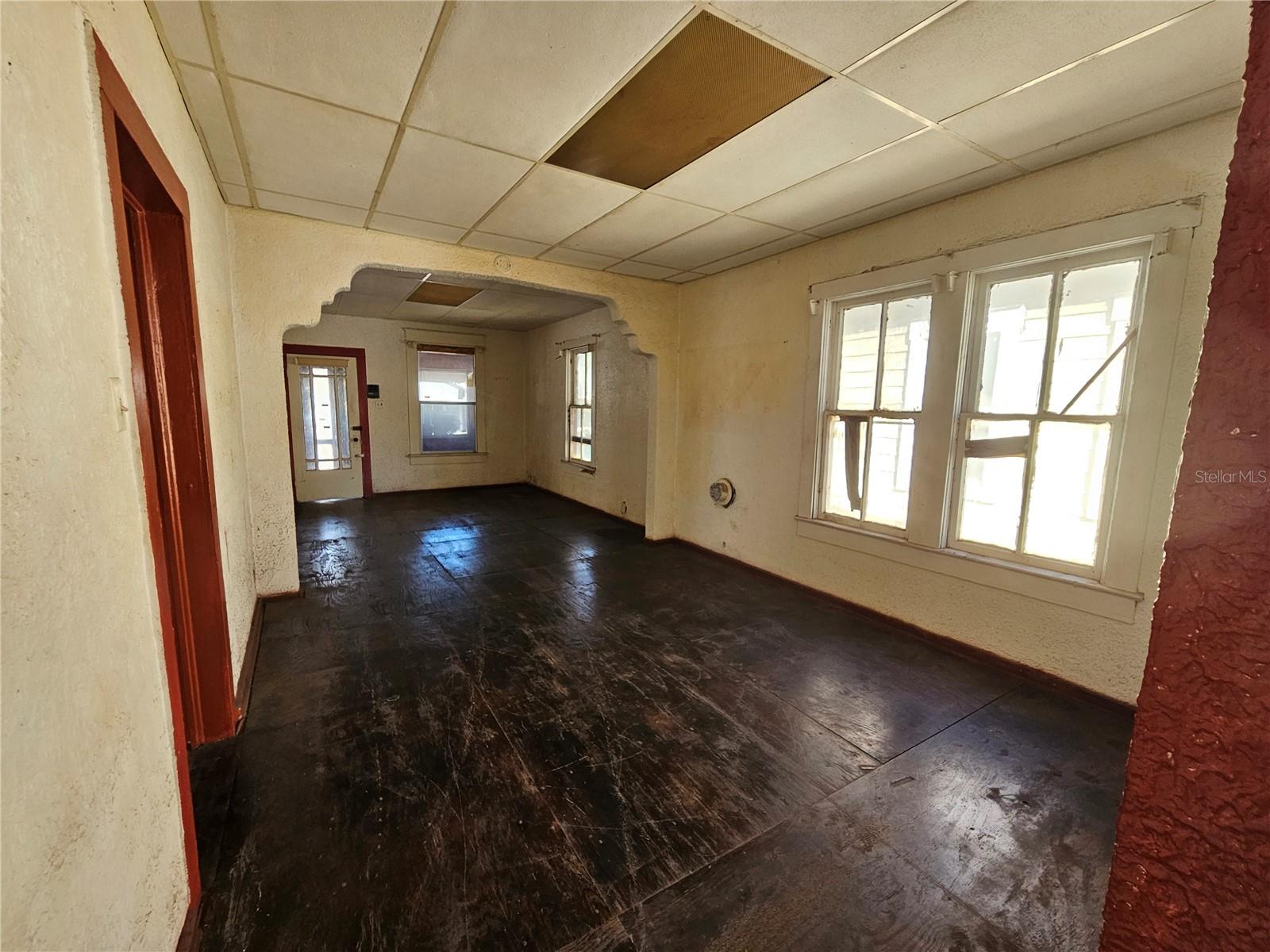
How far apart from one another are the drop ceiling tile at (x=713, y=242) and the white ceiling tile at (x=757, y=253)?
69mm

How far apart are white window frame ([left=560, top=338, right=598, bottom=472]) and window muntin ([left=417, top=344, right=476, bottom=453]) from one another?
163 centimetres

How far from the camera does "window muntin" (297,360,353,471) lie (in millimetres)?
6566

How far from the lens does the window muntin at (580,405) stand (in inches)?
252

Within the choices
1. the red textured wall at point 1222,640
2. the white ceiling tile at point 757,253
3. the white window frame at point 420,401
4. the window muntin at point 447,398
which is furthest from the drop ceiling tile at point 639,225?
the window muntin at point 447,398

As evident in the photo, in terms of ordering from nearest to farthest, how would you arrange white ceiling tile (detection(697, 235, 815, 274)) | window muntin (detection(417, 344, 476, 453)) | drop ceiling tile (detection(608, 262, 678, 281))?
white ceiling tile (detection(697, 235, 815, 274))
drop ceiling tile (detection(608, 262, 678, 281))
window muntin (detection(417, 344, 476, 453))

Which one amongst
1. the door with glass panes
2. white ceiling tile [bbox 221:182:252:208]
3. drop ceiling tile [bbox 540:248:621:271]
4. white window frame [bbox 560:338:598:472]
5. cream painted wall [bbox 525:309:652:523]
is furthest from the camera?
the door with glass panes

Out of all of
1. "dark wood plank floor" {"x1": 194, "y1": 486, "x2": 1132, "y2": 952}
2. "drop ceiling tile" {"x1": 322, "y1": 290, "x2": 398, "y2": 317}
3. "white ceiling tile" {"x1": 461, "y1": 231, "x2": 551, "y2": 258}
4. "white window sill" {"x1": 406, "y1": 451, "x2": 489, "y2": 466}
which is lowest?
"dark wood plank floor" {"x1": 194, "y1": 486, "x2": 1132, "y2": 952}

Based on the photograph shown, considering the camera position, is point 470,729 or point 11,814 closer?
point 11,814

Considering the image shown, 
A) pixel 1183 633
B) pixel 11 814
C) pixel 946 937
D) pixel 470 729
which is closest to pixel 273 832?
pixel 470 729

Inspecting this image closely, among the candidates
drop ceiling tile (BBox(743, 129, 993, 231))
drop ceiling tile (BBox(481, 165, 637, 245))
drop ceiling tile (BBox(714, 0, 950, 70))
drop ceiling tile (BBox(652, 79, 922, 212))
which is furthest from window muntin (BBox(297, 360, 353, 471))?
drop ceiling tile (BBox(714, 0, 950, 70))

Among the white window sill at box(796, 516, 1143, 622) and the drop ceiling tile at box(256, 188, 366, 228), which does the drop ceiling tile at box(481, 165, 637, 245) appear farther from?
the white window sill at box(796, 516, 1143, 622)

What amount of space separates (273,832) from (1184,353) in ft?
12.1

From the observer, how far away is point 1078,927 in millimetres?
1364

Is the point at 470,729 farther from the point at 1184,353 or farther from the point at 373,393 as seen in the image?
the point at 373,393
